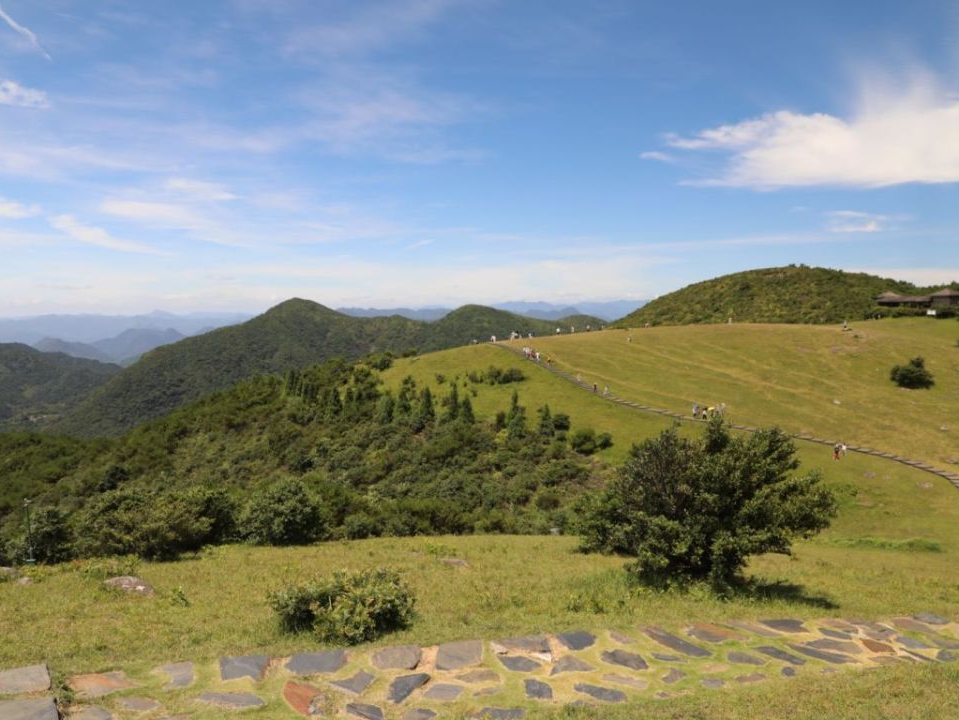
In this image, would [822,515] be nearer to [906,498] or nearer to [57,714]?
[57,714]

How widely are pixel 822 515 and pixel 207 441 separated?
70.6 m

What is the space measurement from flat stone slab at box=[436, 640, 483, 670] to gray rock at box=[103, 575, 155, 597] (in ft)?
29.1

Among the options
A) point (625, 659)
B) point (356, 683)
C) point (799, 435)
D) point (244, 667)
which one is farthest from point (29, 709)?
point (799, 435)

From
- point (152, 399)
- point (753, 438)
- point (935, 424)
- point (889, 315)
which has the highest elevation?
point (889, 315)

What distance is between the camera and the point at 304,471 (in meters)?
53.5

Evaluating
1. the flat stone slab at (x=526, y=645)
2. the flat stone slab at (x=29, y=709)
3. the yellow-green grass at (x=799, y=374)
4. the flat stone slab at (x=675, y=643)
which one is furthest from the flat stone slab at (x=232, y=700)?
the yellow-green grass at (x=799, y=374)

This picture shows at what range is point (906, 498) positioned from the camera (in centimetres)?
3145

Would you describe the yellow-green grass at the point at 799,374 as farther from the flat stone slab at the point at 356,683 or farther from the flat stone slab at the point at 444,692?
the flat stone slab at the point at 356,683

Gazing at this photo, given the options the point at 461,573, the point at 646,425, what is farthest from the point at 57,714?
the point at 646,425

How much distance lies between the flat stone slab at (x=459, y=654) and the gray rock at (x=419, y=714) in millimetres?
1208

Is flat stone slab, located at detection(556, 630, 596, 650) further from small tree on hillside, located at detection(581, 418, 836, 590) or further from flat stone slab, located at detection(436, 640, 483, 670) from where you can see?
small tree on hillside, located at detection(581, 418, 836, 590)

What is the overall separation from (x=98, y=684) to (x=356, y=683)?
3360mm

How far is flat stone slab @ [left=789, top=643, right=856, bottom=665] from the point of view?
9117mm

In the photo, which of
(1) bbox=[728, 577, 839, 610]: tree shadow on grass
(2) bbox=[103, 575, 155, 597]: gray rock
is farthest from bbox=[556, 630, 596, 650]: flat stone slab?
(2) bbox=[103, 575, 155, 597]: gray rock
